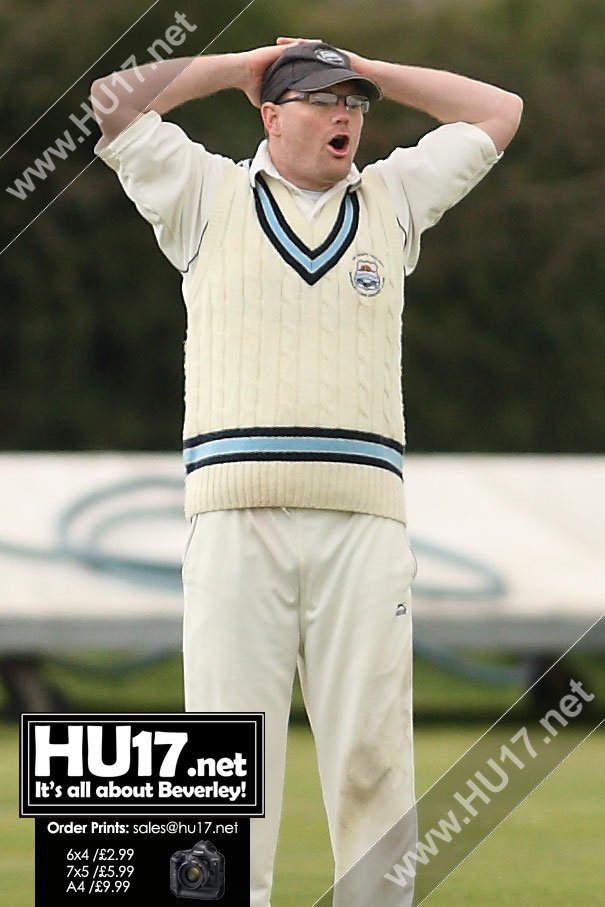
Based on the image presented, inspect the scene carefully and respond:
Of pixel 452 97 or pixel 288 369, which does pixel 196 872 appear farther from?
pixel 452 97

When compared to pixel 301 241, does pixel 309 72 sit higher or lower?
higher

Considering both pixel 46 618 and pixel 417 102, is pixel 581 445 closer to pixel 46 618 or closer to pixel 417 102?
pixel 46 618

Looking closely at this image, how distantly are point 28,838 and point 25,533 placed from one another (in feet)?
15.1

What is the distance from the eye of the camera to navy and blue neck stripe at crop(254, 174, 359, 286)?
386cm

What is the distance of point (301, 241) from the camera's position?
3.88m

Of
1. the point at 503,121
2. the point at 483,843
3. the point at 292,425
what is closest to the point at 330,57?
the point at 503,121

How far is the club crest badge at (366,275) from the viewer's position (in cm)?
388

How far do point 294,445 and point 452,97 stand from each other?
0.87 m

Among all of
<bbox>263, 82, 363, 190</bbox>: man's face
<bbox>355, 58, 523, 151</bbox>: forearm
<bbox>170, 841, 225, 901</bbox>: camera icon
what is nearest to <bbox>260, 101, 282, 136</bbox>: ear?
<bbox>263, 82, 363, 190</bbox>: man's face

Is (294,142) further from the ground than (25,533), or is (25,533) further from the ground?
(25,533)

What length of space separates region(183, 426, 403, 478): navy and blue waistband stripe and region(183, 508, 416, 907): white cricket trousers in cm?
11

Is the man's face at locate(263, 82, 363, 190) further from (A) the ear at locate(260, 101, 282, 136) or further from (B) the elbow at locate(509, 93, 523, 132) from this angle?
(B) the elbow at locate(509, 93, 523, 132)

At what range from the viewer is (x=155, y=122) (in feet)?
12.7

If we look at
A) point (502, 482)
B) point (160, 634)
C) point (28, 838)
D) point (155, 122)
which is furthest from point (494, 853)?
point (502, 482)
